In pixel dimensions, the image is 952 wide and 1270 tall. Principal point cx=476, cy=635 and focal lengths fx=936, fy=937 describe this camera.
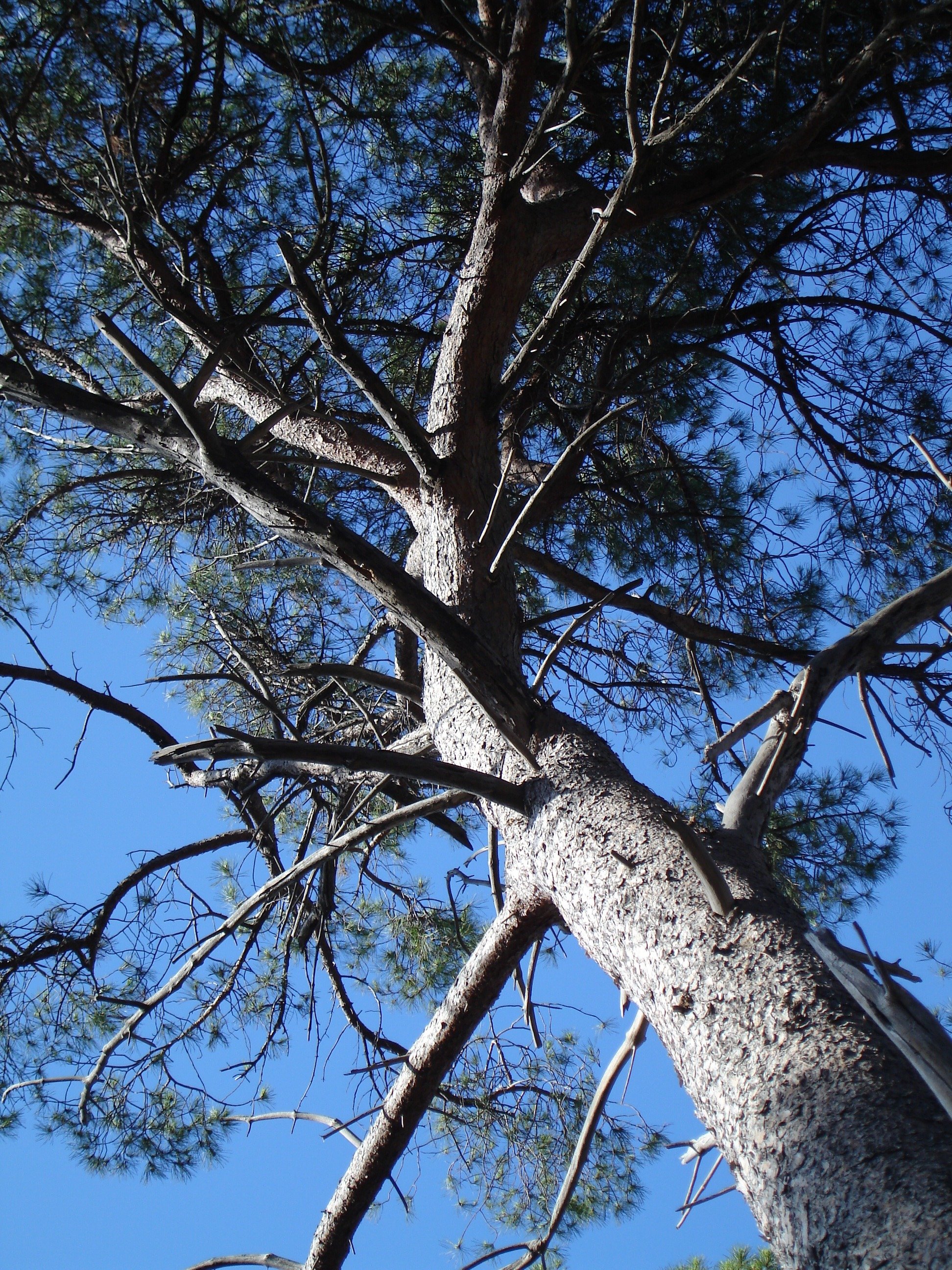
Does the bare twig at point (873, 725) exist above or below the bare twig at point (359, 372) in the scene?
below

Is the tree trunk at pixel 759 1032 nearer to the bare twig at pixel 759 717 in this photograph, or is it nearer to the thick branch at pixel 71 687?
the bare twig at pixel 759 717

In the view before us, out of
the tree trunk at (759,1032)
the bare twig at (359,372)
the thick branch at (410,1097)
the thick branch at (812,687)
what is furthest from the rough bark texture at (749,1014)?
the bare twig at (359,372)

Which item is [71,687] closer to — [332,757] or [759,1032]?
[332,757]

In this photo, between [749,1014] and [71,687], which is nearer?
[749,1014]

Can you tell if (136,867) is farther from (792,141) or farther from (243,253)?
(792,141)

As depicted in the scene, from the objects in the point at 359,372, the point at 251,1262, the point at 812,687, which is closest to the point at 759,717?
the point at 812,687

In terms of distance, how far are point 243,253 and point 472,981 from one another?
7.21 ft

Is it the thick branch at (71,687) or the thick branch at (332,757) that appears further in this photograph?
the thick branch at (71,687)

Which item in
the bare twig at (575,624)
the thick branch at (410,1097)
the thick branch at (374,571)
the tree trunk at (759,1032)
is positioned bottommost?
the tree trunk at (759,1032)

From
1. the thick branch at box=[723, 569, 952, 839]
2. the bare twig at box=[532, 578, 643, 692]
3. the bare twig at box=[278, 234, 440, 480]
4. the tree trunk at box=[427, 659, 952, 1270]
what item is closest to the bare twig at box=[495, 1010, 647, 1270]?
the tree trunk at box=[427, 659, 952, 1270]

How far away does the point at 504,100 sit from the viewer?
7.72 feet

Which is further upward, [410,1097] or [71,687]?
[71,687]

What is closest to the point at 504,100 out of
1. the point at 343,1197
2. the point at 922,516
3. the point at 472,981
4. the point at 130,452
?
the point at 130,452

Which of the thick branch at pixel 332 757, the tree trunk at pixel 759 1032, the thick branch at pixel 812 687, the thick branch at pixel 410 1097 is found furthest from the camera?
the thick branch at pixel 410 1097
